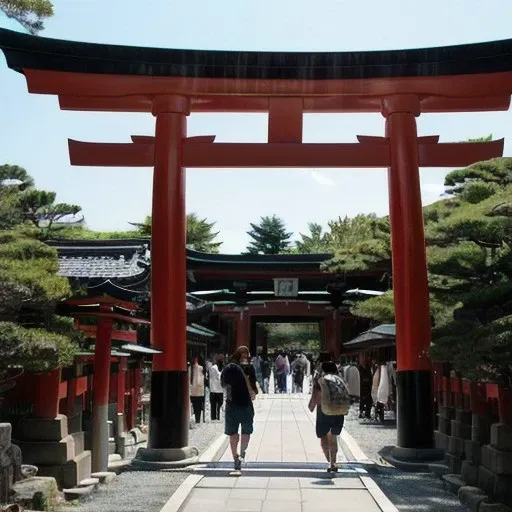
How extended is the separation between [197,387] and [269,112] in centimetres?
722

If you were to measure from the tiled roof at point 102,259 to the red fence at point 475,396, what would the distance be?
8.24m

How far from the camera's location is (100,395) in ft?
29.0

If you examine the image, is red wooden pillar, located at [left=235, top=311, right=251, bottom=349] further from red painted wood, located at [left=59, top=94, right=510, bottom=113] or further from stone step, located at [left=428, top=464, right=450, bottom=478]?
stone step, located at [left=428, top=464, right=450, bottom=478]

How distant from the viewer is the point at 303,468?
970 cm

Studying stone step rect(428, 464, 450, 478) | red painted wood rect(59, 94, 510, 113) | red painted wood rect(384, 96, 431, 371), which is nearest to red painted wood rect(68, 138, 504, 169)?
red painted wood rect(384, 96, 431, 371)

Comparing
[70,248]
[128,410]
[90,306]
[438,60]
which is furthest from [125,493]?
[70,248]

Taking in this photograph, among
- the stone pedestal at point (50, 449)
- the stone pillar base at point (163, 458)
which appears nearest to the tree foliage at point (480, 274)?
the stone pillar base at point (163, 458)

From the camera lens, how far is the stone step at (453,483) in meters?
8.08

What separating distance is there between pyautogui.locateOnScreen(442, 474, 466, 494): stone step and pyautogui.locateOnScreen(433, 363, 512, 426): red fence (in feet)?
A: 2.77

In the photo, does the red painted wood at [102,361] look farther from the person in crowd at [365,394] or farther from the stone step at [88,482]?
the person in crowd at [365,394]

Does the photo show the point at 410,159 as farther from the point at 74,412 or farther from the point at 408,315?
the point at 74,412

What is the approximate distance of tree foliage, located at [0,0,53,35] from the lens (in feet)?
20.2

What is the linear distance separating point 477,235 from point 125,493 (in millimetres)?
4800

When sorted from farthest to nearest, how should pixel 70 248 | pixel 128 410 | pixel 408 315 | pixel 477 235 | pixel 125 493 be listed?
pixel 70 248 → pixel 128 410 → pixel 408 315 → pixel 125 493 → pixel 477 235
